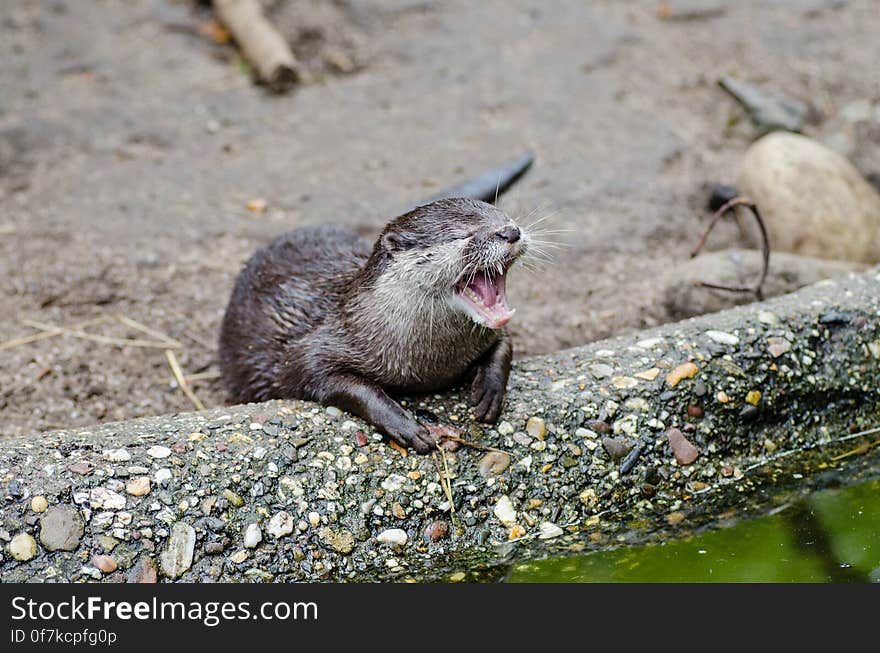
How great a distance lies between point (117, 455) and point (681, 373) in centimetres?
159

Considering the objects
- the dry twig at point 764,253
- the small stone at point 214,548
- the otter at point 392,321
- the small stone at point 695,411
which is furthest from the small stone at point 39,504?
the dry twig at point 764,253

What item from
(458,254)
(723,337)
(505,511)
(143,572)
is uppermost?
(458,254)

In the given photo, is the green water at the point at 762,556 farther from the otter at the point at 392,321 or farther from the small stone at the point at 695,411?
the otter at the point at 392,321

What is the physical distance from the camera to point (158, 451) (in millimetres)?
2797

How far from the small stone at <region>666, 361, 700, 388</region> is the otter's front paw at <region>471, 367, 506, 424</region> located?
0.49 meters

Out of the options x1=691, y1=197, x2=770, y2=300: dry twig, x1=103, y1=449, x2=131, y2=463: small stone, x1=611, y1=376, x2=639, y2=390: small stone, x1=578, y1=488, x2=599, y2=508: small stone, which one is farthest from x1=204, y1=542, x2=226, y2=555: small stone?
x1=691, y1=197, x2=770, y2=300: dry twig

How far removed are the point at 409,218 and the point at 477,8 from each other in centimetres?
367

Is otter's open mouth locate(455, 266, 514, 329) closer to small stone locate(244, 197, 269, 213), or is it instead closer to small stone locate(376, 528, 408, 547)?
small stone locate(376, 528, 408, 547)

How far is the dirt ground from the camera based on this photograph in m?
4.11

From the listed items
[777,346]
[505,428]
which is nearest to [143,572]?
[505,428]

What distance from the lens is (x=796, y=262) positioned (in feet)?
13.7

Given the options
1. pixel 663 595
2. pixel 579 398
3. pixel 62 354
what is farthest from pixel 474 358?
pixel 62 354

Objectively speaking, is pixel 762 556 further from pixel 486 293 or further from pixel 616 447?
pixel 486 293

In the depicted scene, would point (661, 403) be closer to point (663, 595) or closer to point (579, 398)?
point (579, 398)
